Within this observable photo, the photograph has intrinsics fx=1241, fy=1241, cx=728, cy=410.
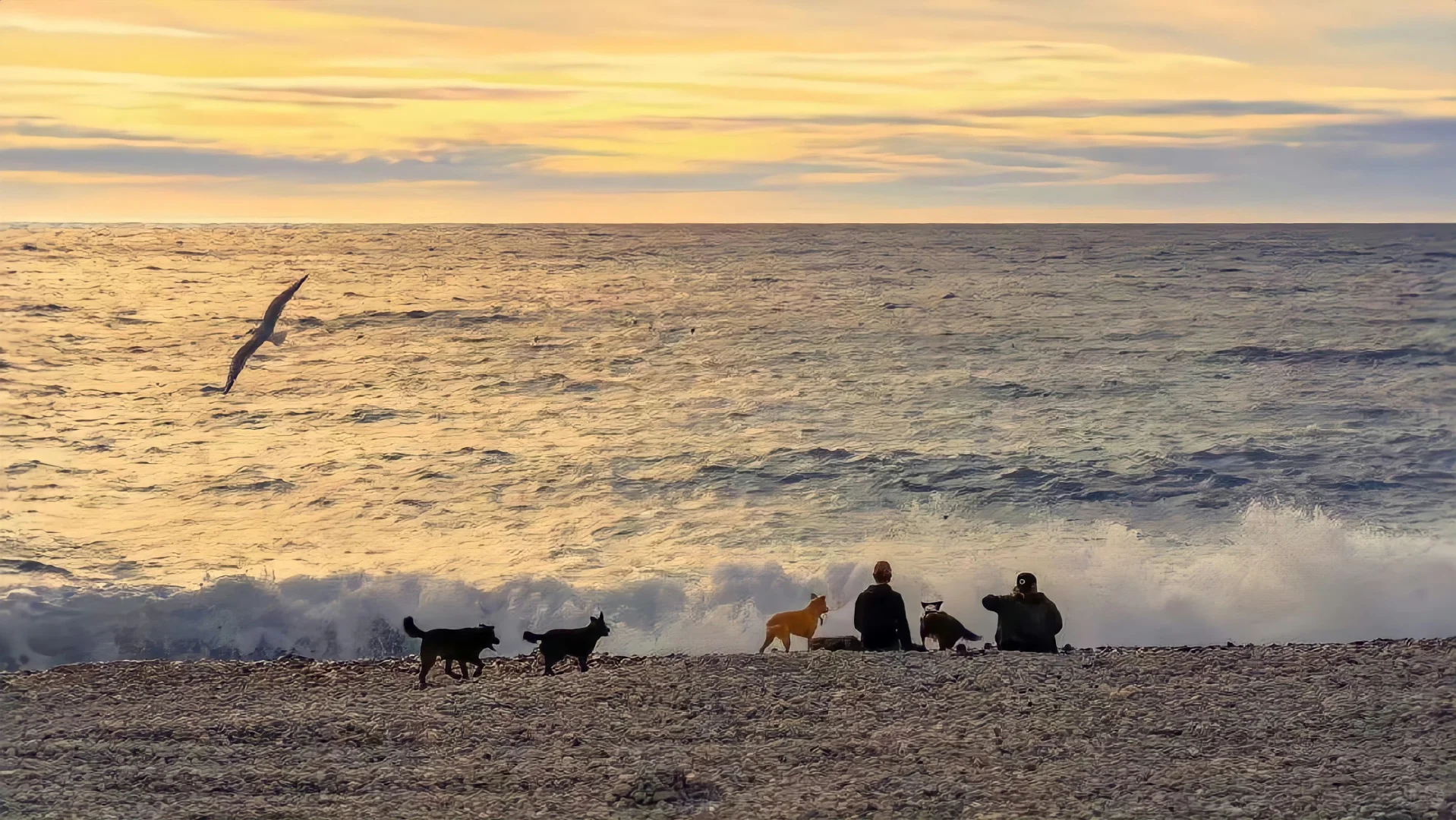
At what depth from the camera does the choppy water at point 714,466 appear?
11.4 metres

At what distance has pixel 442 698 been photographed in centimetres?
779

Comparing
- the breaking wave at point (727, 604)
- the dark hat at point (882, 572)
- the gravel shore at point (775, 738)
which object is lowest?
the breaking wave at point (727, 604)

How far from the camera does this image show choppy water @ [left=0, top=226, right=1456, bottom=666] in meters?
11.4

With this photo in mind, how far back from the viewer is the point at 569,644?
8.45m

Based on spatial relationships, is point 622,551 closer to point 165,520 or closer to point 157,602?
point 157,602

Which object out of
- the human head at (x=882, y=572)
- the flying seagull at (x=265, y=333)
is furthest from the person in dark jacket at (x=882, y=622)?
the flying seagull at (x=265, y=333)

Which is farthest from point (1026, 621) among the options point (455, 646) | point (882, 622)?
point (455, 646)

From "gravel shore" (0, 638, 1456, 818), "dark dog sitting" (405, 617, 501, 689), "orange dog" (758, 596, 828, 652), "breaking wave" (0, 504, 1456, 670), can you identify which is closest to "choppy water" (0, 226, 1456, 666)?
"breaking wave" (0, 504, 1456, 670)

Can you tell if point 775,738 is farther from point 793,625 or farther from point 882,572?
point 793,625

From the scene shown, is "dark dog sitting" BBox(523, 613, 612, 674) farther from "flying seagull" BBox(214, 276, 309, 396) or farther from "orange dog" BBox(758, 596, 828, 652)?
"flying seagull" BBox(214, 276, 309, 396)

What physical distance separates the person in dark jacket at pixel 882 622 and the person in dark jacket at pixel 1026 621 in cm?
61

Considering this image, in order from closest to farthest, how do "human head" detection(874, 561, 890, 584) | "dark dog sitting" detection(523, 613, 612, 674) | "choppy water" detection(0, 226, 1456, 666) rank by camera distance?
"dark dog sitting" detection(523, 613, 612, 674) → "human head" detection(874, 561, 890, 584) → "choppy water" detection(0, 226, 1456, 666)

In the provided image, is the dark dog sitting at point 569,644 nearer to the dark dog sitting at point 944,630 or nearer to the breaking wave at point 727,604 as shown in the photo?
the breaking wave at point 727,604

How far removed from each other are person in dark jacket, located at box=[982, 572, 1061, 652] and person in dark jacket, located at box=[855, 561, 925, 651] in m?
0.61
